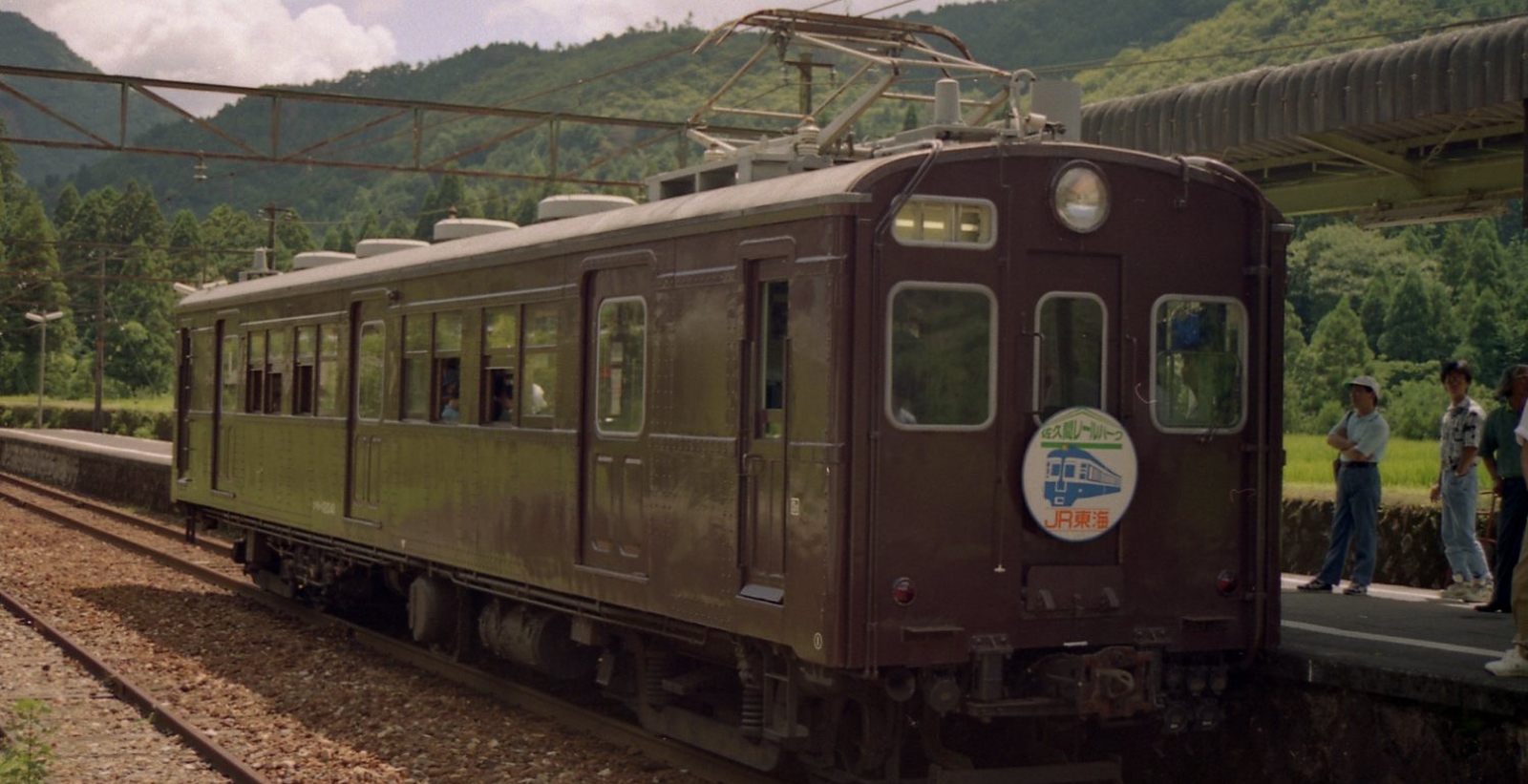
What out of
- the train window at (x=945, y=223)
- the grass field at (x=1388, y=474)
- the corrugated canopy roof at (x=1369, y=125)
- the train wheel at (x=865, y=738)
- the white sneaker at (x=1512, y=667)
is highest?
the corrugated canopy roof at (x=1369, y=125)

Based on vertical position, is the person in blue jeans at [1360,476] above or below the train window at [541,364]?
below

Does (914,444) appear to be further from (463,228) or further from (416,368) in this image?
(463,228)

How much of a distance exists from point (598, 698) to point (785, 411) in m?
4.55

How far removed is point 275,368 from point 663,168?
118917mm

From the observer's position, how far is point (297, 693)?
12.2 meters

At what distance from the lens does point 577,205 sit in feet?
38.4

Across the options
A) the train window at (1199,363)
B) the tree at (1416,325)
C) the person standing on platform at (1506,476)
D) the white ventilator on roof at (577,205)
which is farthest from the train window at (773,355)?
the tree at (1416,325)

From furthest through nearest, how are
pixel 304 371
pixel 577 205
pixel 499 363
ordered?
pixel 304 371, pixel 577 205, pixel 499 363

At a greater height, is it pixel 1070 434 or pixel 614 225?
pixel 614 225

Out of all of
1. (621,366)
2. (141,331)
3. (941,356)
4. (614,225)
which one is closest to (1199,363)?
(941,356)

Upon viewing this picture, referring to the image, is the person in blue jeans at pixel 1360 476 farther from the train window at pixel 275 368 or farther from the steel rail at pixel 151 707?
the train window at pixel 275 368

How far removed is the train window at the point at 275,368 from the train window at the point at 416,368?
10.5ft

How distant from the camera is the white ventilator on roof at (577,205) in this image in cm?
1150

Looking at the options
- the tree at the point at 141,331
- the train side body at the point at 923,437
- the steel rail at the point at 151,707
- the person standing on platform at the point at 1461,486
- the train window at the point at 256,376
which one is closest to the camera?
the train side body at the point at 923,437
